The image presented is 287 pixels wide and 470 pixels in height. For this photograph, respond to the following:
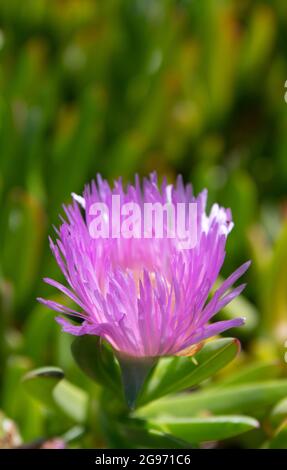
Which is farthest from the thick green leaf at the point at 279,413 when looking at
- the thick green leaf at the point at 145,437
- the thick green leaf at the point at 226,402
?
the thick green leaf at the point at 145,437

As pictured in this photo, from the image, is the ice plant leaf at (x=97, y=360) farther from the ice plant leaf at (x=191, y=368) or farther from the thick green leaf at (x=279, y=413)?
the thick green leaf at (x=279, y=413)

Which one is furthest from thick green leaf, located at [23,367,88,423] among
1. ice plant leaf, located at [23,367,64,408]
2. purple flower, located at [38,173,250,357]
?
purple flower, located at [38,173,250,357]

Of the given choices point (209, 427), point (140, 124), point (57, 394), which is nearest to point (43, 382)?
point (57, 394)

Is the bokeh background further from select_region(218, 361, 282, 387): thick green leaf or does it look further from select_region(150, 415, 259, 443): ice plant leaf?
select_region(150, 415, 259, 443): ice plant leaf

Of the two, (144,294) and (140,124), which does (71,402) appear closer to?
(144,294)
